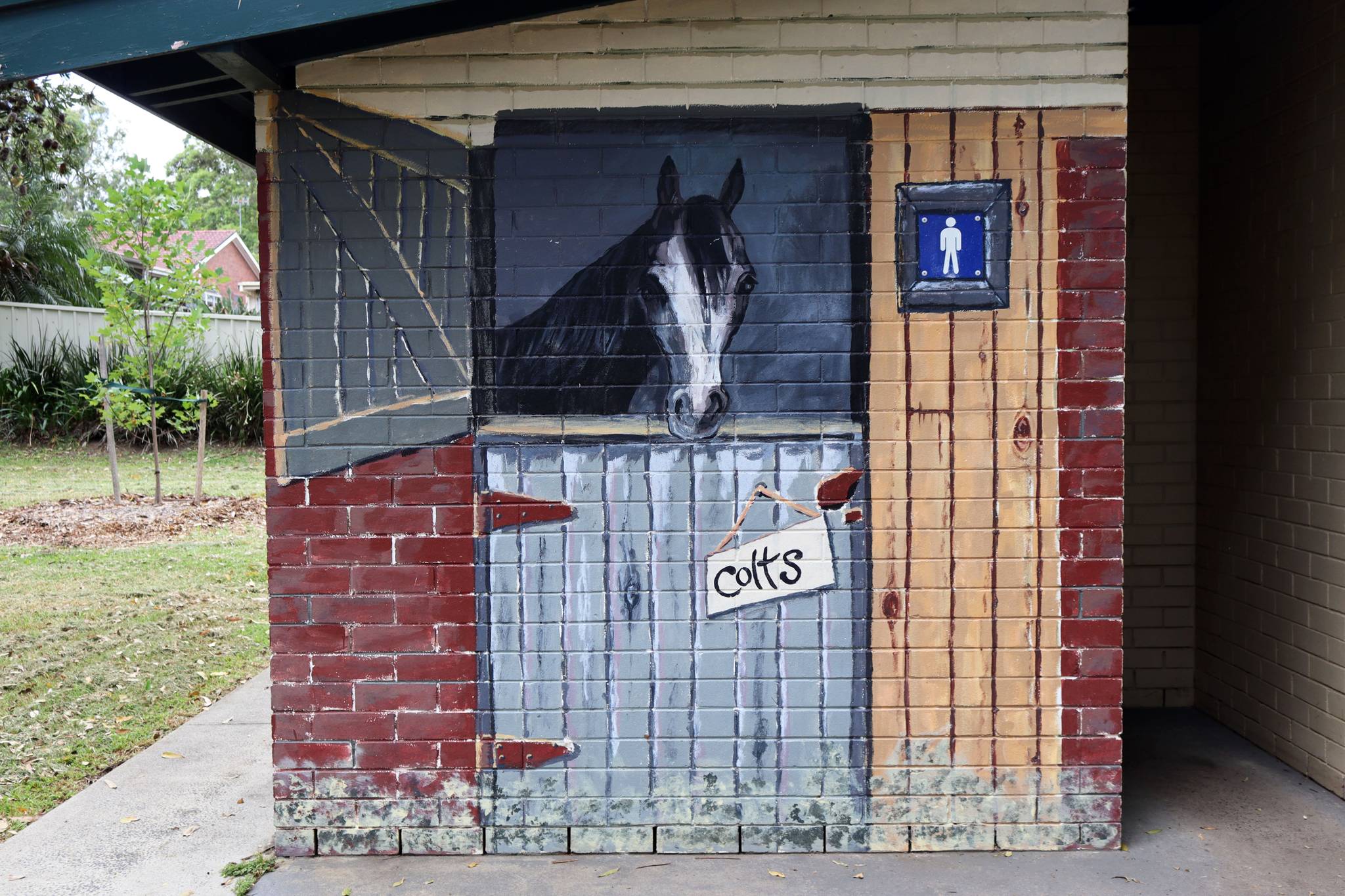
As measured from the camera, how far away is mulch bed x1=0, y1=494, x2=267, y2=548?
1079cm

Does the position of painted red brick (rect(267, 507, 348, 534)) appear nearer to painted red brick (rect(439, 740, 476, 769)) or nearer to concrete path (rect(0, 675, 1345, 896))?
painted red brick (rect(439, 740, 476, 769))

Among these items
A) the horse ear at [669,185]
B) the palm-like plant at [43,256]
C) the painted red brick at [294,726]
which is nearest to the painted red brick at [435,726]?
the painted red brick at [294,726]

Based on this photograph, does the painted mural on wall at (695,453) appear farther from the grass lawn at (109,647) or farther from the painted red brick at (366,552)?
the grass lawn at (109,647)

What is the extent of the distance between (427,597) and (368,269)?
1.32 metres

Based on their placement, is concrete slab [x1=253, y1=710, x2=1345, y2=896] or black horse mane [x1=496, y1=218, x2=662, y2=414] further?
black horse mane [x1=496, y1=218, x2=662, y2=414]

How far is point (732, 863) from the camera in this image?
4000 mm

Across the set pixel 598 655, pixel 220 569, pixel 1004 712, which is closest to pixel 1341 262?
pixel 1004 712

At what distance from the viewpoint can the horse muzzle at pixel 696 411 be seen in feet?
13.2

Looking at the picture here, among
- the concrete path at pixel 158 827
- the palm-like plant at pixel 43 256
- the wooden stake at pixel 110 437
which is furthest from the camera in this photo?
the palm-like plant at pixel 43 256

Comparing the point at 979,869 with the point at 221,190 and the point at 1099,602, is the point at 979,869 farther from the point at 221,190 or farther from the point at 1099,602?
the point at 221,190

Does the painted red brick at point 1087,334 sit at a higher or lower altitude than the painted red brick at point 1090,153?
lower

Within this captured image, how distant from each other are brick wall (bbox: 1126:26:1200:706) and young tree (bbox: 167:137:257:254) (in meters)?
45.1

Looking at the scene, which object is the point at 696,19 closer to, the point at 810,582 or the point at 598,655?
the point at 810,582

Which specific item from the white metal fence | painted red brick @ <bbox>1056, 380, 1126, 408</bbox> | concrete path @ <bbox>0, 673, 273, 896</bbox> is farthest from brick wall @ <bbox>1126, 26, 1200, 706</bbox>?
the white metal fence
